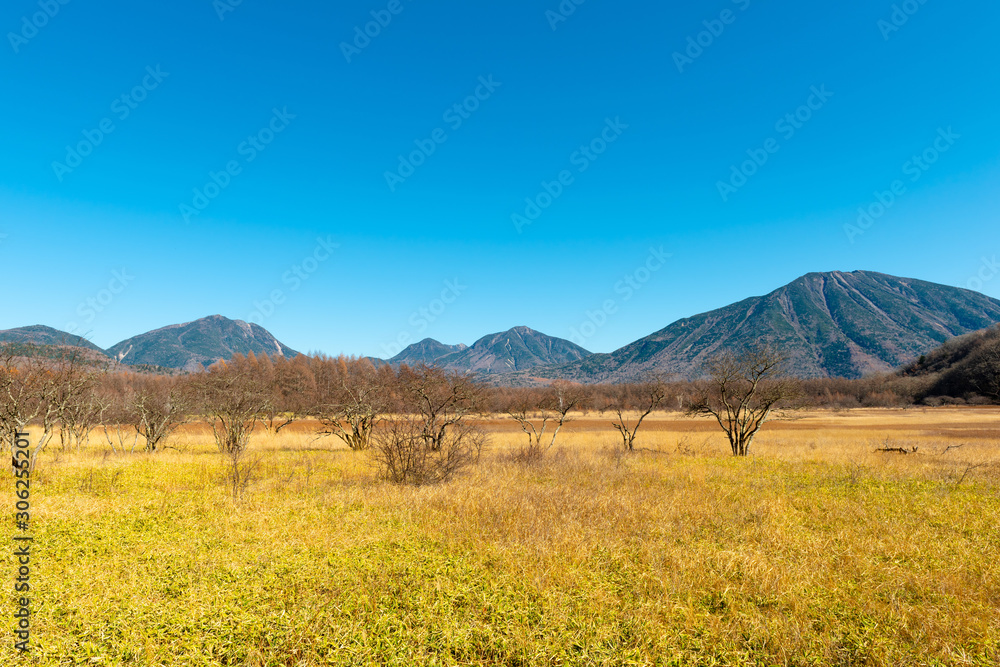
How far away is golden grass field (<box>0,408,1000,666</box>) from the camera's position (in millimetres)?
5043

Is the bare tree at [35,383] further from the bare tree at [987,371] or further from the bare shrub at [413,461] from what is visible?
the bare tree at [987,371]

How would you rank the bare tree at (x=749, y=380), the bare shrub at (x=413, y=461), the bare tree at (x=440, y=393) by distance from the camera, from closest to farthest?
the bare shrub at (x=413, y=461) < the bare tree at (x=440, y=393) < the bare tree at (x=749, y=380)

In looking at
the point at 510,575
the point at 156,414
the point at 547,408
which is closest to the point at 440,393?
the point at 547,408

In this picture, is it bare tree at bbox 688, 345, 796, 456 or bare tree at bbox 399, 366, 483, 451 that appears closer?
bare tree at bbox 399, 366, 483, 451

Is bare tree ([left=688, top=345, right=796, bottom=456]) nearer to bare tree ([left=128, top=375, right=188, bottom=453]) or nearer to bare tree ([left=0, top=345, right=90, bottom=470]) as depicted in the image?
bare tree ([left=0, top=345, right=90, bottom=470])

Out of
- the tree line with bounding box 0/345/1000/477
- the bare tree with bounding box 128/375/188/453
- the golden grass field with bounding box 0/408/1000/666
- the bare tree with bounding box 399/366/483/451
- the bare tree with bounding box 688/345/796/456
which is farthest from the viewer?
the bare tree with bounding box 128/375/188/453

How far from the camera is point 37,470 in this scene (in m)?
15.5

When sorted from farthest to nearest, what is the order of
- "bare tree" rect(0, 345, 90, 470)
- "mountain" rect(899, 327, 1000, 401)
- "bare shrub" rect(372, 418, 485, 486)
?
"mountain" rect(899, 327, 1000, 401) → "bare tree" rect(0, 345, 90, 470) → "bare shrub" rect(372, 418, 485, 486)

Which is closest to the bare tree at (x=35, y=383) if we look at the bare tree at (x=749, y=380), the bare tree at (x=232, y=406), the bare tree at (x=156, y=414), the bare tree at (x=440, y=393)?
the bare tree at (x=156, y=414)

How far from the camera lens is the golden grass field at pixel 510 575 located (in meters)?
5.04

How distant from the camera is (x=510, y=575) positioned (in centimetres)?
689

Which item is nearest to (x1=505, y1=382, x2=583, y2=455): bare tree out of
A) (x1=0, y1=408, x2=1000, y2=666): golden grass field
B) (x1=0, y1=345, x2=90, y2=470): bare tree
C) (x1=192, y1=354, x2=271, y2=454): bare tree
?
(x1=0, y1=408, x2=1000, y2=666): golden grass field

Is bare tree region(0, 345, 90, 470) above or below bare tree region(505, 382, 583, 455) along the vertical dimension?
above

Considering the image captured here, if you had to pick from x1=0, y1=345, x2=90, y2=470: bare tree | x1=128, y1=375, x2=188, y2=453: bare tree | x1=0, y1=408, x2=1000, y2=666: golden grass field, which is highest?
x1=0, y1=345, x2=90, y2=470: bare tree
